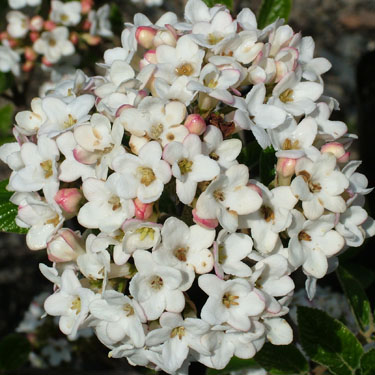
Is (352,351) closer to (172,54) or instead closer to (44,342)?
(172,54)

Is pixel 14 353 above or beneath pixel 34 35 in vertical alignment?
beneath

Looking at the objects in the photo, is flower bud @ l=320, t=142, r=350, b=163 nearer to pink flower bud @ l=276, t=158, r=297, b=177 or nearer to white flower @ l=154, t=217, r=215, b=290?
pink flower bud @ l=276, t=158, r=297, b=177

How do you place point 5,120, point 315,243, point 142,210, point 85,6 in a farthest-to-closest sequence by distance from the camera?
point 5,120 < point 85,6 < point 315,243 < point 142,210

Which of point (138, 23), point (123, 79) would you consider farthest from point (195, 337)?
point (138, 23)

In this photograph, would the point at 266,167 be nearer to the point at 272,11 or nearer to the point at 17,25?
the point at 272,11

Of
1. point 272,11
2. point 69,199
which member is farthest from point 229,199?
point 272,11

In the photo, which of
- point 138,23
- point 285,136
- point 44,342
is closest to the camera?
point 285,136

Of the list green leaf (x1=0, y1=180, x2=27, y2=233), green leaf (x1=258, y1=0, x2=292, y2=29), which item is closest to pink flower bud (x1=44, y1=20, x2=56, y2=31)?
green leaf (x1=258, y1=0, x2=292, y2=29)
